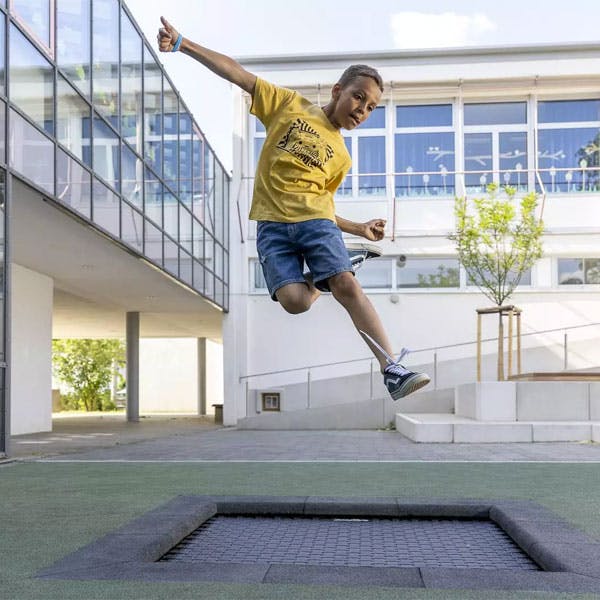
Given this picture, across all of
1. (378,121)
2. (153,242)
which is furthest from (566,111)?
(153,242)

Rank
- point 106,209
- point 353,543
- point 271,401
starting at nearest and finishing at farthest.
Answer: point 353,543 → point 106,209 → point 271,401

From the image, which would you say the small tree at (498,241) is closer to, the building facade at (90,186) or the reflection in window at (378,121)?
the reflection in window at (378,121)

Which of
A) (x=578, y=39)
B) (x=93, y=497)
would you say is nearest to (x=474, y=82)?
(x=578, y=39)

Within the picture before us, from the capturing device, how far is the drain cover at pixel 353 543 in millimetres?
3193

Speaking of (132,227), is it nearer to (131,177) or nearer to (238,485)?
(131,177)

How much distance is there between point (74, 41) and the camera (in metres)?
10.0

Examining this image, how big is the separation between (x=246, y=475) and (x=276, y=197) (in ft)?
11.7

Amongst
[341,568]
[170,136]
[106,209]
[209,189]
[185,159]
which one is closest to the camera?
[341,568]

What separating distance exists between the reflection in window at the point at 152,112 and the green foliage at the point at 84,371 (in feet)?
76.2

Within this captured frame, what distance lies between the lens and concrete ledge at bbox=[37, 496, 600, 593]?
254cm

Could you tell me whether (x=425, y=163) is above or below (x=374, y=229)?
above

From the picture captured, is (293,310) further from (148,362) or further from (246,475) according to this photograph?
(148,362)

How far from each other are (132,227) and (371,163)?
29.0 feet

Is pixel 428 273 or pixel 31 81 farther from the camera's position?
pixel 428 273
